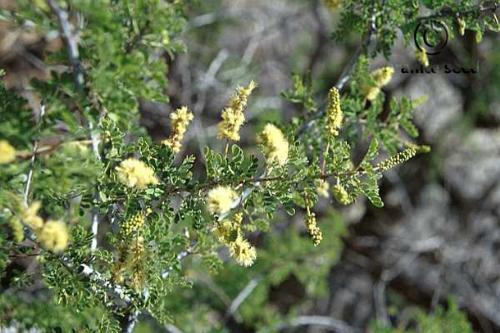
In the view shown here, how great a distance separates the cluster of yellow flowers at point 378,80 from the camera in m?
1.25

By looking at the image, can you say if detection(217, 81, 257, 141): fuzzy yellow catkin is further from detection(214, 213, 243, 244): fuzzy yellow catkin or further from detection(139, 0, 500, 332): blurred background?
detection(139, 0, 500, 332): blurred background

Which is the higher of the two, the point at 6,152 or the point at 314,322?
the point at 6,152

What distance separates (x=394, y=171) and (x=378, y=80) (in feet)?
5.15

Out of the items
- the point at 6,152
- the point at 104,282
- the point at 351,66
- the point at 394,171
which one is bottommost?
the point at 394,171

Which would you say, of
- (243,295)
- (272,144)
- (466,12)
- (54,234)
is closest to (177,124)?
(272,144)

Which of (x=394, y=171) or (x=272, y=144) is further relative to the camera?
(x=394, y=171)

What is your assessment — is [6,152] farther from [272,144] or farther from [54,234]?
[272,144]

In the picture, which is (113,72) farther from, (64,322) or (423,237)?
(423,237)

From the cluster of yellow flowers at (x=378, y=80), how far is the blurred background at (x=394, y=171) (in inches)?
43.0

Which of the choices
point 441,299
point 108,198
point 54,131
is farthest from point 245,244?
point 441,299

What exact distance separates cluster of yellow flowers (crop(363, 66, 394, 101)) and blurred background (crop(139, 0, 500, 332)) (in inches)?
43.0

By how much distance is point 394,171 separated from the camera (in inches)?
110

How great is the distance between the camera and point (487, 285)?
2.64 metres

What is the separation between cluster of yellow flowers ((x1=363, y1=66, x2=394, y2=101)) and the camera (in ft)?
4.09
